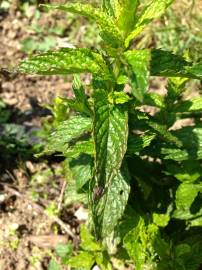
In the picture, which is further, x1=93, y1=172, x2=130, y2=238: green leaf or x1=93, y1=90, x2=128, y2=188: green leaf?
x1=93, y1=172, x2=130, y2=238: green leaf

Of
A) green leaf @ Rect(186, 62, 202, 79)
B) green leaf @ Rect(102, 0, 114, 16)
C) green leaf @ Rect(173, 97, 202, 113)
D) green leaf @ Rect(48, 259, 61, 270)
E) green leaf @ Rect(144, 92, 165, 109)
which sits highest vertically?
green leaf @ Rect(102, 0, 114, 16)

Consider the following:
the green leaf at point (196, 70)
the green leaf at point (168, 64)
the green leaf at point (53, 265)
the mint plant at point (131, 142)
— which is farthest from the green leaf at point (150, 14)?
the green leaf at point (53, 265)

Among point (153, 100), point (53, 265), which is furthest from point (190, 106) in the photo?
point (53, 265)

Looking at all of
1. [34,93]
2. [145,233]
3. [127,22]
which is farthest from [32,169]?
[127,22]

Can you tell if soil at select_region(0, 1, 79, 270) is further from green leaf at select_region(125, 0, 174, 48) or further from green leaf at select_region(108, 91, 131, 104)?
green leaf at select_region(125, 0, 174, 48)

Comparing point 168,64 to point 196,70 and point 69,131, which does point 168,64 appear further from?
point 69,131

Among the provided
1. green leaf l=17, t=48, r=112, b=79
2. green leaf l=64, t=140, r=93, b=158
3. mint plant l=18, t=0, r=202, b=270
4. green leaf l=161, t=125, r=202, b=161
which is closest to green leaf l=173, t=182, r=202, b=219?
mint plant l=18, t=0, r=202, b=270
